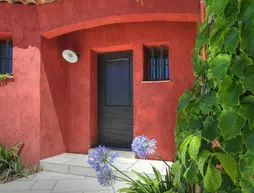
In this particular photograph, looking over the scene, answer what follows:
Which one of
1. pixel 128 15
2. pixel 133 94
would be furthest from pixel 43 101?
pixel 128 15

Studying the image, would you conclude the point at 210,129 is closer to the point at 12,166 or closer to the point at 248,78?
the point at 248,78

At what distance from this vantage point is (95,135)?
468 cm

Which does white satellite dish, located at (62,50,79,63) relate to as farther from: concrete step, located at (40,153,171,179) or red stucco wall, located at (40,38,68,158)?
concrete step, located at (40,153,171,179)

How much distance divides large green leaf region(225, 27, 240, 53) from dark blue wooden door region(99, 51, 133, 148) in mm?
A: 3628

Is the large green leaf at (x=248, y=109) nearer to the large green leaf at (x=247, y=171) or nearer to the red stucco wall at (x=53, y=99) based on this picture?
the large green leaf at (x=247, y=171)

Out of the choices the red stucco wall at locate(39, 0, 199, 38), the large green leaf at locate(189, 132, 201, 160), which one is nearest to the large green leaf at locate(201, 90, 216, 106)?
the large green leaf at locate(189, 132, 201, 160)

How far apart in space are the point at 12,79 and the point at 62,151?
5.80ft

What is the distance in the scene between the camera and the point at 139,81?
4.16 meters

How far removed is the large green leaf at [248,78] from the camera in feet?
2.56

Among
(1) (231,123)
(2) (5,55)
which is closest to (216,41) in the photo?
(1) (231,123)

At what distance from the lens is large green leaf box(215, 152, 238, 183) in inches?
35.2

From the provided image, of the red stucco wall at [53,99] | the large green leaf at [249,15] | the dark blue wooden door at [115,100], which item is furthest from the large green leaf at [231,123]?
the red stucco wall at [53,99]

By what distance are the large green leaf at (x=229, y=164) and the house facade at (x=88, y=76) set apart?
2.80m

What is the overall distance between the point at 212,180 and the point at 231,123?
29cm
